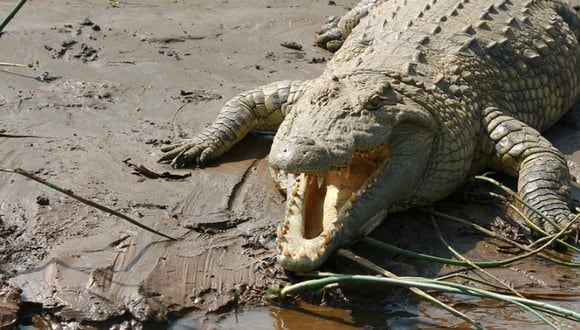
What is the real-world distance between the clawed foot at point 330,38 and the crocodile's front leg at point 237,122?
219cm

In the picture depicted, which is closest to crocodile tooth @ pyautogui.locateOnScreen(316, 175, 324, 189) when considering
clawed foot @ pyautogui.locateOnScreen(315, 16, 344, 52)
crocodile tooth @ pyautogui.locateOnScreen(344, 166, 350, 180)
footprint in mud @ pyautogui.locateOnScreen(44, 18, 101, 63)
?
crocodile tooth @ pyautogui.locateOnScreen(344, 166, 350, 180)

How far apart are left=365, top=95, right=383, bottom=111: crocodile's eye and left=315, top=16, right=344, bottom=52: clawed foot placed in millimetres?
3283

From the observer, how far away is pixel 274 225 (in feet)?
16.5

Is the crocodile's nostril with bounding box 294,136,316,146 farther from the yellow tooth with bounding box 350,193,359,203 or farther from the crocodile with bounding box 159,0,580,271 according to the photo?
the yellow tooth with bounding box 350,193,359,203

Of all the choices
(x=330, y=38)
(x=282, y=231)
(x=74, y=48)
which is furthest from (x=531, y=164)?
(x=74, y=48)

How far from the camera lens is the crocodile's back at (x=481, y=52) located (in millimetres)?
5648

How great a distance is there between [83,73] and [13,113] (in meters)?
0.93

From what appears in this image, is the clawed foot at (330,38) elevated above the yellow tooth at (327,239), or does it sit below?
below

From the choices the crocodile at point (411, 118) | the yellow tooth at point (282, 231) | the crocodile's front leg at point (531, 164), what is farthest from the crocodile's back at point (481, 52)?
the yellow tooth at point (282, 231)

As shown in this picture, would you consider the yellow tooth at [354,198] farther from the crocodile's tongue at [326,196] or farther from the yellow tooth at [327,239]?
the yellow tooth at [327,239]

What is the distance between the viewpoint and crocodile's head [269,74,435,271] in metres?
4.34

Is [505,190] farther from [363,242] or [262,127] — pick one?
[262,127]

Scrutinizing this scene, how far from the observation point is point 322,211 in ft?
15.4

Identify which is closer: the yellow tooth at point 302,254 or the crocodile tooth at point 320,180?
the yellow tooth at point 302,254
